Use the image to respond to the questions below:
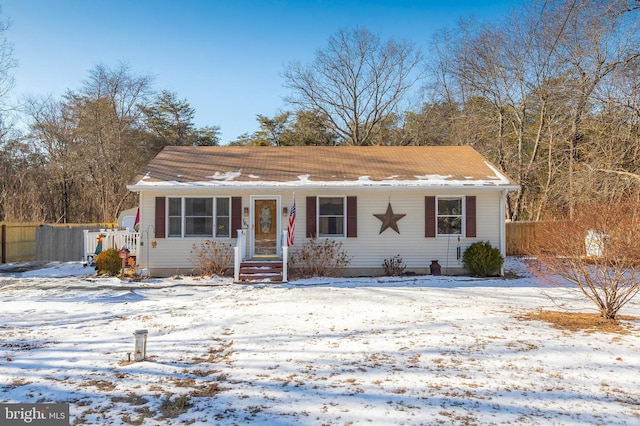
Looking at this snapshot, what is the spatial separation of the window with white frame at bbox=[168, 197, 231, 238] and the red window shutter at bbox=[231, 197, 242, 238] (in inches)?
5.6

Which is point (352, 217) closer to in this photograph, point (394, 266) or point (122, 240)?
point (394, 266)

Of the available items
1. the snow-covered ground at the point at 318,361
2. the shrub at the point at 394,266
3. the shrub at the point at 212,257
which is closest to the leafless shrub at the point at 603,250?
the snow-covered ground at the point at 318,361

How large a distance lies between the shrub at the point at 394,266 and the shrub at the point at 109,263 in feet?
26.4

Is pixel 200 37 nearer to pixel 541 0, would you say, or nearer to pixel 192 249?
pixel 192 249

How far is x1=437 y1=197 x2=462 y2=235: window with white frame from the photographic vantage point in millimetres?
12203

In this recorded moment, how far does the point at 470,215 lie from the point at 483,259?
4.48ft

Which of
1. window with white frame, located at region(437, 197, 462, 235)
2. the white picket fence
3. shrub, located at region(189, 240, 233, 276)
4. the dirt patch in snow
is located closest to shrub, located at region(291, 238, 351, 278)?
shrub, located at region(189, 240, 233, 276)

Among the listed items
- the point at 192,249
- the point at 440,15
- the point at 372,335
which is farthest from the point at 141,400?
the point at 440,15

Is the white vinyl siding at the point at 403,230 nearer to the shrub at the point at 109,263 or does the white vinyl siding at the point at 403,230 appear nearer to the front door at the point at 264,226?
the front door at the point at 264,226

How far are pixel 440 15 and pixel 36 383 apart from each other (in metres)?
29.4

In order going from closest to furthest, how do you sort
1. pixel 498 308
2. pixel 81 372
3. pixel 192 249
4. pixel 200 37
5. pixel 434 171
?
pixel 81 372
pixel 498 308
pixel 192 249
pixel 434 171
pixel 200 37

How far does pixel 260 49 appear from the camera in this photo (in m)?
17.7

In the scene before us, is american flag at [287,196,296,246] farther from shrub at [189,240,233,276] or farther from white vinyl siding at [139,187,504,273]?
shrub at [189,240,233,276]

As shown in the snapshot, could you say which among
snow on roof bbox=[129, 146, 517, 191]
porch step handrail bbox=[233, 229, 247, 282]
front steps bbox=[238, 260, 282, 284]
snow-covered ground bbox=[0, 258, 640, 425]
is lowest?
snow-covered ground bbox=[0, 258, 640, 425]
